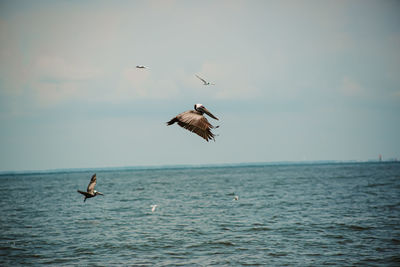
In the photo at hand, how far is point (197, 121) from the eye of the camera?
28.3 ft

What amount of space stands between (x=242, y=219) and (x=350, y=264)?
14.1 meters

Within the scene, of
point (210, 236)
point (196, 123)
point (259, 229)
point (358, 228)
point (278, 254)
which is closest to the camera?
point (196, 123)

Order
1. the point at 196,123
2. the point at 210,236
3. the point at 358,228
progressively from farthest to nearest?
1. the point at 358,228
2. the point at 210,236
3. the point at 196,123

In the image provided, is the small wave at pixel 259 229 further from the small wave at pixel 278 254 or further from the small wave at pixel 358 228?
the small wave at pixel 278 254

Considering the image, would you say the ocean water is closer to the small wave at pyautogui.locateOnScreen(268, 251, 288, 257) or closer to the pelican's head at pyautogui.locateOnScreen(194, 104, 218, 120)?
the small wave at pyautogui.locateOnScreen(268, 251, 288, 257)

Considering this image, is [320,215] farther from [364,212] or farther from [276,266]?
[276,266]

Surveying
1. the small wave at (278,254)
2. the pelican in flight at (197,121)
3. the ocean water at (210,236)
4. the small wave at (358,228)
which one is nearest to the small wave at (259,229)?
the ocean water at (210,236)

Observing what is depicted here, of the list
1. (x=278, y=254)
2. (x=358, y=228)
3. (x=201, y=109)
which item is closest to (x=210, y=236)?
(x=278, y=254)

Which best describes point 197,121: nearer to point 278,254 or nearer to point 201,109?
point 201,109

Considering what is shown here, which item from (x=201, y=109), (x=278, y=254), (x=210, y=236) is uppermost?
(x=201, y=109)

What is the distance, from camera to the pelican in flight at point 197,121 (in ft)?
27.3

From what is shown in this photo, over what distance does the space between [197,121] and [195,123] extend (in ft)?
0.25

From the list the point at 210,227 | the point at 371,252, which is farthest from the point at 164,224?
the point at 371,252

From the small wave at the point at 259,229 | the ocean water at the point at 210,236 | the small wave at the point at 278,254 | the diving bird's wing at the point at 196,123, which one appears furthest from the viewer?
the small wave at the point at 259,229
